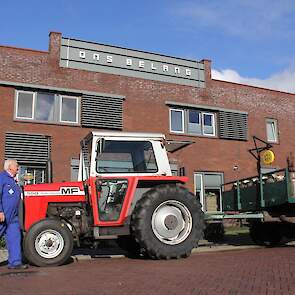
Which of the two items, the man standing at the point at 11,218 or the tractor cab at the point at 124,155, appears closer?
the man standing at the point at 11,218

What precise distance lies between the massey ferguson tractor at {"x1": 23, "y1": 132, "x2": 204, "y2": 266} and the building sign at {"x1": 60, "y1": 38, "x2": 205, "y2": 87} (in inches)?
406

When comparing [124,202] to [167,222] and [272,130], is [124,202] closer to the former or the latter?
[167,222]

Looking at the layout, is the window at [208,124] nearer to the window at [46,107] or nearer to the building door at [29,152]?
the window at [46,107]

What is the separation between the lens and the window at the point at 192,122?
20.7 m

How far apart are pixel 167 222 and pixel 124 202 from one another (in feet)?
2.94

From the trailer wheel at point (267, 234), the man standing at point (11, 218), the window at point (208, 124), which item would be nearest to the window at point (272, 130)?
the window at point (208, 124)

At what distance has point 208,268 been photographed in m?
7.55

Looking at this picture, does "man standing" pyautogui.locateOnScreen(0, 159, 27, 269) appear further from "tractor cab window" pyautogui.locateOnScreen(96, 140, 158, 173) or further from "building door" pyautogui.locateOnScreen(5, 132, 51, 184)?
"building door" pyautogui.locateOnScreen(5, 132, 51, 184)

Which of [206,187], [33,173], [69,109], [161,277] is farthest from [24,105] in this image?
[161,277]

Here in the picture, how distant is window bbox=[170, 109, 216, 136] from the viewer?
67.8 ft

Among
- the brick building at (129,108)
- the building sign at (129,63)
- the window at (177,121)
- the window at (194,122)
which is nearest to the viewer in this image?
the brick building at (129,108)

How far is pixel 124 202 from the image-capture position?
28.3 ft

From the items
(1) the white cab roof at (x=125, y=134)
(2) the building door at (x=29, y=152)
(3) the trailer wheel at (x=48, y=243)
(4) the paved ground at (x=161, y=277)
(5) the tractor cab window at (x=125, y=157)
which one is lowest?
(4) the paved ground at (x=161, y=277)

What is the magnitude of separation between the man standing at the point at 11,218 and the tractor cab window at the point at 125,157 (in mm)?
1600
